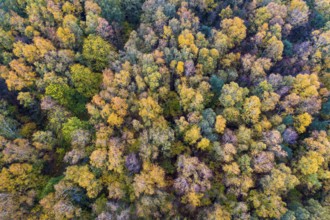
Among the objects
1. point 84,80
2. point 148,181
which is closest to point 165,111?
point 148,181

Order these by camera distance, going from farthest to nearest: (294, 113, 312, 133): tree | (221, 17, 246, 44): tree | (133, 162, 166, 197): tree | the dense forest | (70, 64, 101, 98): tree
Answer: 1. (221, 17, 246, 44): tree
2. (70, 64, 101, 98): tree
3. (294, 113, 312, 133): tree
4. the dense forest
5. (133, 162, 166, 197): tree

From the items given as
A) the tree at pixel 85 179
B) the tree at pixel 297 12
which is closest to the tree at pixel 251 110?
the tree at pixel 297 12

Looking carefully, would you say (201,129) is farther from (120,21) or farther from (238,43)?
(120,21)

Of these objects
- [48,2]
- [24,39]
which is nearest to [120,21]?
[48,2]

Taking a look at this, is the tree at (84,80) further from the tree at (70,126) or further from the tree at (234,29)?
the tree at (234,29)

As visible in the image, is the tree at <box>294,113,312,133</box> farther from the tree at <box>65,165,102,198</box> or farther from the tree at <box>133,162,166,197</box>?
the tree at <box>65,165,102,198</box>

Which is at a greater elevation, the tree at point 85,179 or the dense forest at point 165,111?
the dense forest at point 165,111

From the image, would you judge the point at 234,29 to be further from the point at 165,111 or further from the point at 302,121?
the point at 165,111

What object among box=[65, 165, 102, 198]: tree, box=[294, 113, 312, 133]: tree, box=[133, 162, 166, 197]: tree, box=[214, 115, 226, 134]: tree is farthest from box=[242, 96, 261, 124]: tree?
box=[65, 165, 102, 198]: tree

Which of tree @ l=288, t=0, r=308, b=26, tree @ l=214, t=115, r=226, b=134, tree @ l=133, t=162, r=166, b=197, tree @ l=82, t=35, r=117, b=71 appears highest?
tree @ l=288, t=0, r=308, b=26
